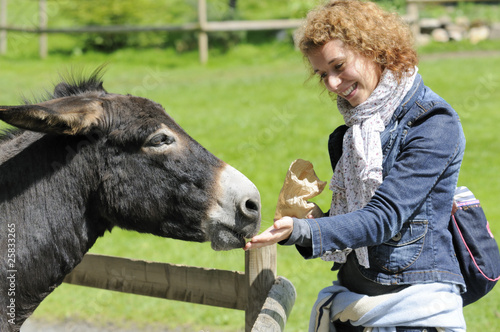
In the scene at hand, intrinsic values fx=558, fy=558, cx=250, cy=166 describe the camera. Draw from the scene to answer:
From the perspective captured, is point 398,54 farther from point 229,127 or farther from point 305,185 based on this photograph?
point 229,127

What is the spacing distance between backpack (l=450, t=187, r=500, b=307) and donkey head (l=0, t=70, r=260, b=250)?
85cm

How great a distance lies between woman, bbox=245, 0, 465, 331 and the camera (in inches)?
83.7

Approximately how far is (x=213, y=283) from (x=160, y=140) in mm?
1062

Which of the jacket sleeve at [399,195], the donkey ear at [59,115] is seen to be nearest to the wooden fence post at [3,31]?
the donkey ear at [59,115]

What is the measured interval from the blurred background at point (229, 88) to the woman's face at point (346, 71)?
0.26 meters

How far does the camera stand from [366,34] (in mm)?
2281

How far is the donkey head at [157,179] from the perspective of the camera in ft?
7.93

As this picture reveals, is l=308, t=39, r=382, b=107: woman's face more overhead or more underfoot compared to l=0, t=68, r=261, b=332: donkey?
more overhead

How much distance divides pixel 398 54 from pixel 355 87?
22 cm

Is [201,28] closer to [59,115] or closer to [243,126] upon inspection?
[243,126]

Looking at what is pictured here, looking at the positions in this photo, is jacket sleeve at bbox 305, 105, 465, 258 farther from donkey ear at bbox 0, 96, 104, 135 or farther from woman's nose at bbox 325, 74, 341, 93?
donkey ear at bbox 0, 96, 104, 135

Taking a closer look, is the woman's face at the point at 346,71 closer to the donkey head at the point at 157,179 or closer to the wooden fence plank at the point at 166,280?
the donkey head at the point at 157,179

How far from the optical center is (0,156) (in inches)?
97.3

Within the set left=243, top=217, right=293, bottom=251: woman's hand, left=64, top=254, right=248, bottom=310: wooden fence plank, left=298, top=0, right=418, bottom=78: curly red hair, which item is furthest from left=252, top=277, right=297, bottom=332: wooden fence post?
left=298, top=0, right=418, bottom=78: curly red hair
